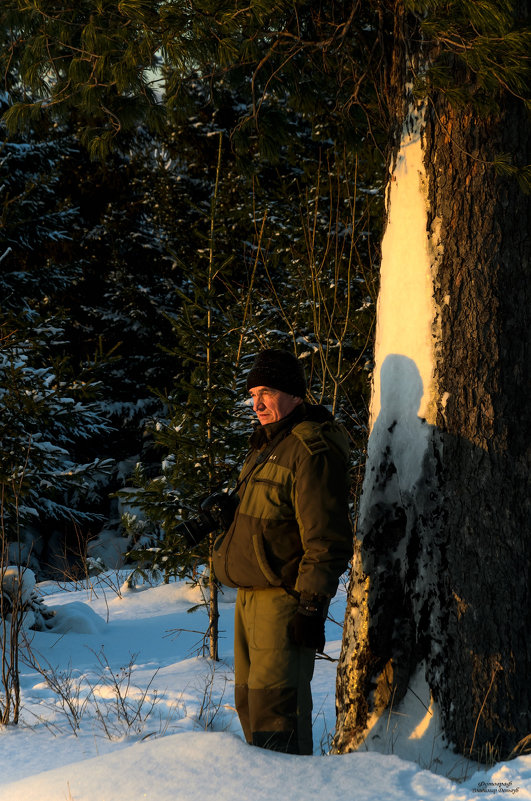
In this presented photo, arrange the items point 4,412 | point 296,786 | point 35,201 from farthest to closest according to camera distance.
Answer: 1. point 35,201
2. point 4,412
3. point 296,786

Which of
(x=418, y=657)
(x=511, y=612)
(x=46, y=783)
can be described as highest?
(x=511, y=612)

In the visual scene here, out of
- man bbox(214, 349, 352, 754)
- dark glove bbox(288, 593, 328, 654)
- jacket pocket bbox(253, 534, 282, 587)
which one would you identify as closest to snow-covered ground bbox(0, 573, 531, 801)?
man bbox(214, 349, 352, 754)

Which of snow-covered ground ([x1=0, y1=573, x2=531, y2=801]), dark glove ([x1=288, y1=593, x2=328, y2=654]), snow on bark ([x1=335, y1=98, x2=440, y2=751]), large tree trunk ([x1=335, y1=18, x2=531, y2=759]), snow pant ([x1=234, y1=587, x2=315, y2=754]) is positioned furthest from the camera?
snow on bark ([x1=335, y1=98, x2=440, y2=751])

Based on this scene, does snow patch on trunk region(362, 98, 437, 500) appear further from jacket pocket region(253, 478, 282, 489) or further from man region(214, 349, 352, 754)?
jacket pocket region(253, 478, 282, 489)

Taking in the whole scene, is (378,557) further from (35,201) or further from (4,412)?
(35,201)

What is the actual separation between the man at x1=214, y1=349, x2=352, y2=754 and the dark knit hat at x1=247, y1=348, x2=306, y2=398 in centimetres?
1

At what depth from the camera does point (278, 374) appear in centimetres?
358

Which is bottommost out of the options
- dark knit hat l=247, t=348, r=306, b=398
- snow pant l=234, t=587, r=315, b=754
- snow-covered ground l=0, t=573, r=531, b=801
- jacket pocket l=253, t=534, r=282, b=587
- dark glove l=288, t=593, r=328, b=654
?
snow-covered ground l=0, t=573, r=531, b=801

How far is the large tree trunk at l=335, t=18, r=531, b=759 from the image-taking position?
333 cm

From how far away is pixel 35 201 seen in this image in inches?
515

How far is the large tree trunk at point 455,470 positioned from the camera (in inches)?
131

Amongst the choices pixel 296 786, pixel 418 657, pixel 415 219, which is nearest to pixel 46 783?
pixel 296 786

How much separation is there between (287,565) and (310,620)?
0.94 feet

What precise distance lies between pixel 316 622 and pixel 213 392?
12.6 ft
